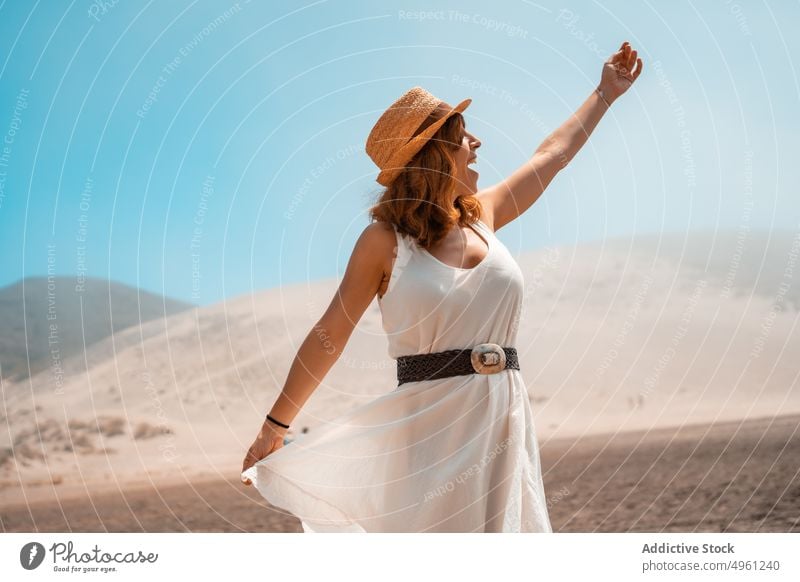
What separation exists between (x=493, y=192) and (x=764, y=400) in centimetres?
2625

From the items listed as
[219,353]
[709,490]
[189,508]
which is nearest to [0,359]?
[219,353]

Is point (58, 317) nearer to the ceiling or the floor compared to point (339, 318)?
nearer to the ceiling

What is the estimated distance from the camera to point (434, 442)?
3.54m

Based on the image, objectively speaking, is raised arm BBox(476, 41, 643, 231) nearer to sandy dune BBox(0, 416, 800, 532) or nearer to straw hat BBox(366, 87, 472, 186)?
straw hat BBox(366, 87, 472, 186)

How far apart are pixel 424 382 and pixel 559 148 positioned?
1380 mm

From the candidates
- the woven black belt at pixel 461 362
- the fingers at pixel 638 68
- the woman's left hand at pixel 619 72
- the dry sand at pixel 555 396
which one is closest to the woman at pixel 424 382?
the woven black belt at pixel 461 362

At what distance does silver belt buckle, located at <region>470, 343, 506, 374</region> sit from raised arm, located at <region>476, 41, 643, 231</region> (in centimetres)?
75

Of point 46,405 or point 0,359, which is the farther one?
point 46,405

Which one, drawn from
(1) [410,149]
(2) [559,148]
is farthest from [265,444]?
(2) [559,148]

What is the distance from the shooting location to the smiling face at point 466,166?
12.2 feet

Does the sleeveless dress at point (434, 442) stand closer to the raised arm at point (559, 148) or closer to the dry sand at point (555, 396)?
the raised arm at point (559, 148)

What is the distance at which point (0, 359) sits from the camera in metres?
28.4

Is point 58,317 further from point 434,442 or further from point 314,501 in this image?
point 434,442
